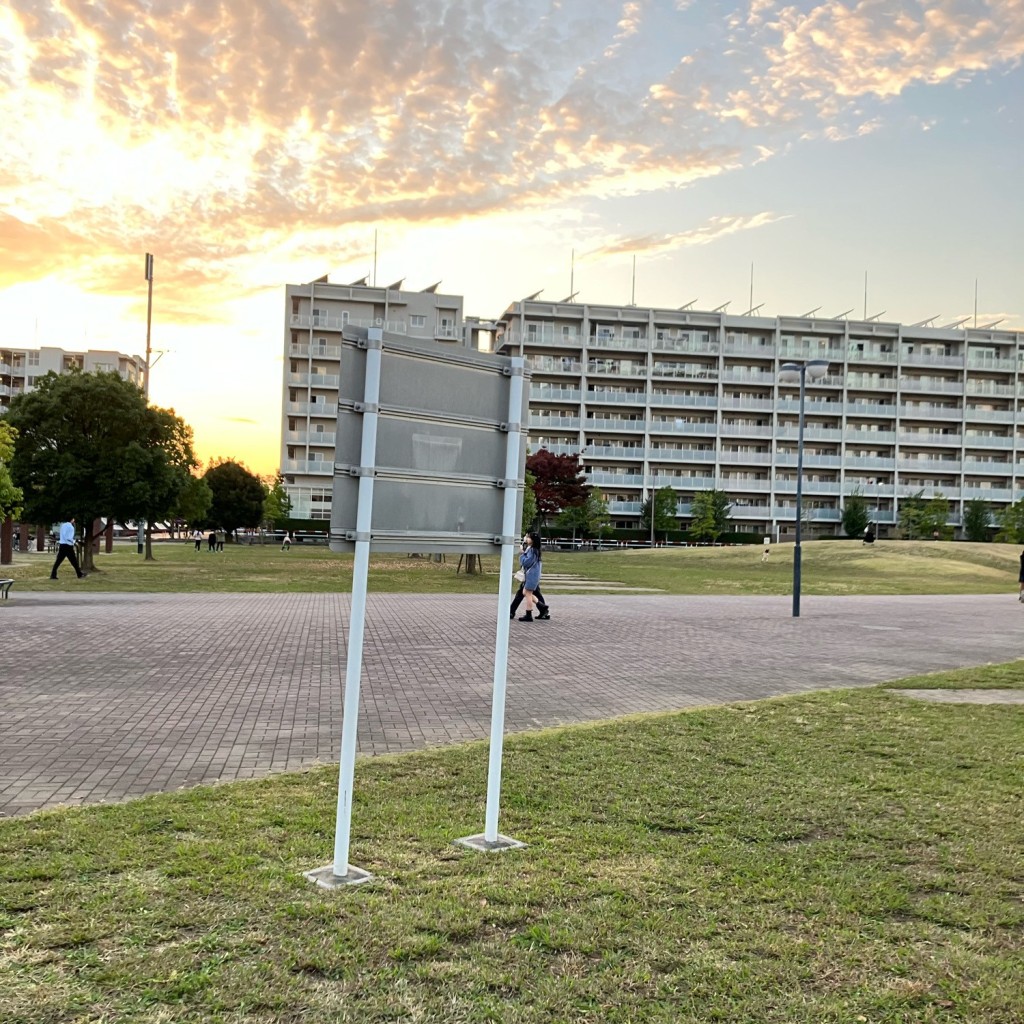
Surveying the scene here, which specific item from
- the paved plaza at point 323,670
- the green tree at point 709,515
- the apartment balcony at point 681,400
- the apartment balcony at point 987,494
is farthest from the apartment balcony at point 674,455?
the paved plaza at point 323,670

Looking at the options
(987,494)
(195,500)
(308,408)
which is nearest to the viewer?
(195,500)

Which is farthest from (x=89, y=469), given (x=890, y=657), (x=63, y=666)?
(x=890, y=657)

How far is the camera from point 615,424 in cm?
8994

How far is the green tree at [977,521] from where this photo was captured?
87.6 meters

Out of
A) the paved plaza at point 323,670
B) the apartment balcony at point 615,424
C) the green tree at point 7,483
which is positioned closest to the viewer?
the paved plaza at point 323,670

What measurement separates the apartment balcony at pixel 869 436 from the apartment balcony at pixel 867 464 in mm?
1725

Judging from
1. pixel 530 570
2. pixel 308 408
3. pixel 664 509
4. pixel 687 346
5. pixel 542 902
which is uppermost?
pixel 687 346

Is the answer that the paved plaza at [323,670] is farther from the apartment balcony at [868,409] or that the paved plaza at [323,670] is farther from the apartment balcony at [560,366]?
the apartment balcony at [868,409]

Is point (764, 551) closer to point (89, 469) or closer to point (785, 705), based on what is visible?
point (89, 469)

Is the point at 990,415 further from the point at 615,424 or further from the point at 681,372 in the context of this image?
the point at 615,424

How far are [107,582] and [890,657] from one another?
20361 mm

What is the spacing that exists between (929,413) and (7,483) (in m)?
87.6

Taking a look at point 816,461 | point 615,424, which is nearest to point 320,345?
point 615,424

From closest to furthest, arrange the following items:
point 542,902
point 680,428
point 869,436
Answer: point 542,902 < point 680,428 < point 869,436
